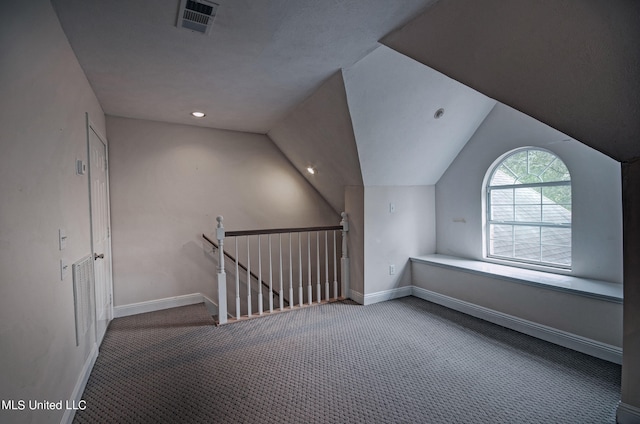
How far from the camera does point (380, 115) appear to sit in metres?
2.83

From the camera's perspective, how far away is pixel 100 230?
288 centimetres

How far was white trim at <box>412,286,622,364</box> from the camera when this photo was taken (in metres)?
2.29

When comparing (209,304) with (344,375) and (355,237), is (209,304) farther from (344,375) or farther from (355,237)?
(344,375)

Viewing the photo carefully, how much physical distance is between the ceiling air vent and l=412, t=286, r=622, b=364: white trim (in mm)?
3443

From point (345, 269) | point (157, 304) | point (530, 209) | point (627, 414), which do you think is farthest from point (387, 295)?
point (157, 304)

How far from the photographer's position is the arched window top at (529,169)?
9.73 ft

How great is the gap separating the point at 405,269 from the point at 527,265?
1322 mm

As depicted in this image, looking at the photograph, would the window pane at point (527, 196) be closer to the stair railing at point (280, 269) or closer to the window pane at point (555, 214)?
the window pane at point (555, 214)

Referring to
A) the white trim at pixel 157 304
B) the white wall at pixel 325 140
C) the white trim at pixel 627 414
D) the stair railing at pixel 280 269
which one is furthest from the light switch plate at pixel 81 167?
the white trim at pixel 627 414

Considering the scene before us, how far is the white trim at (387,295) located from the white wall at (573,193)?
0.74 meters

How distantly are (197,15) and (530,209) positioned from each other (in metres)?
3.51

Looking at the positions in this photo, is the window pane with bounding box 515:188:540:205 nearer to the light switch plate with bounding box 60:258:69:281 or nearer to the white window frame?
the white window frame

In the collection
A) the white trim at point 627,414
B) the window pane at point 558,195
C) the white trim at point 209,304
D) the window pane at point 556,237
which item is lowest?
the white trim at point 209,304

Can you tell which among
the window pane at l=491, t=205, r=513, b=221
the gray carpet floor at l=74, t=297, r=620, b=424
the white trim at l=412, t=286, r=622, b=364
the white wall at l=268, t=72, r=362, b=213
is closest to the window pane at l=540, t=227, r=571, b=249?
the window pane at l=491, t=205, r=513, b=221
